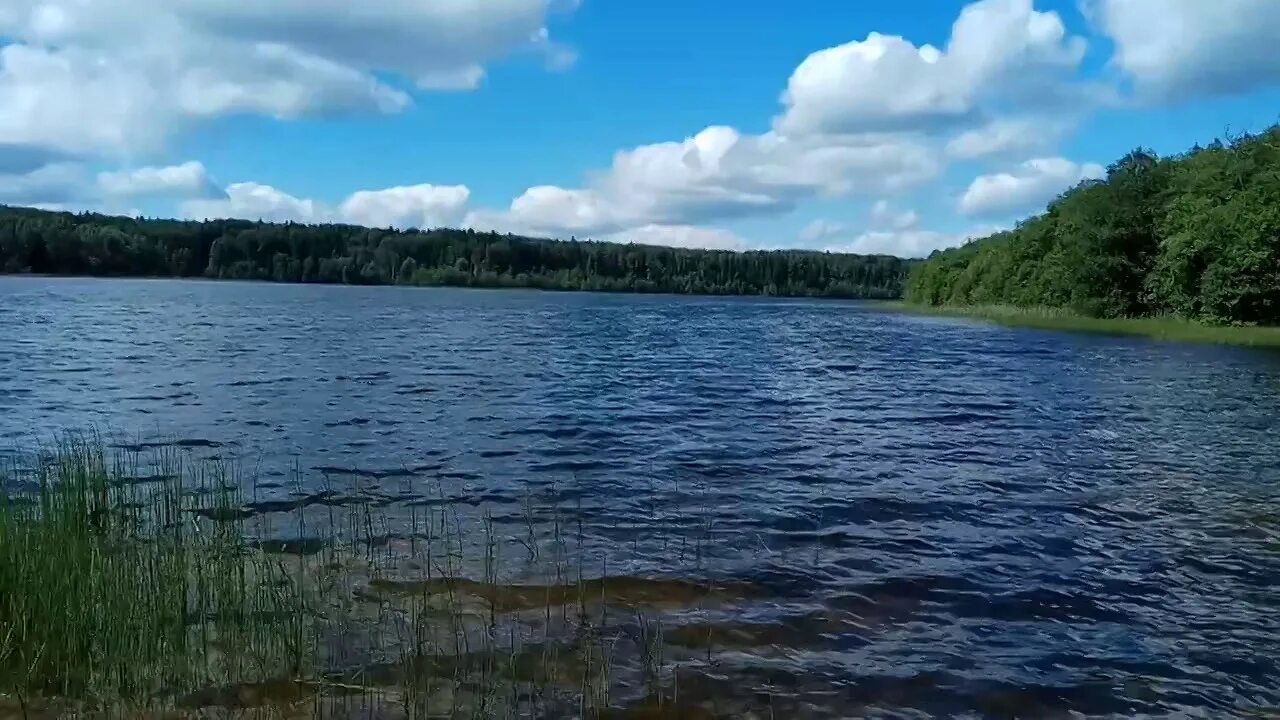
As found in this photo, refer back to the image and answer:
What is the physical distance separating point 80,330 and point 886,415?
48.4 metres

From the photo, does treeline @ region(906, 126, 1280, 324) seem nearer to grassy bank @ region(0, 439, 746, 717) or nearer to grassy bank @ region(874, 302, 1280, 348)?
grassy bank @ region(874, 302, 1280, 348)

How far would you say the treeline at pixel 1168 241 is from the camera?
203 ft

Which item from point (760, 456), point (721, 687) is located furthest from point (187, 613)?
point (760, 456)

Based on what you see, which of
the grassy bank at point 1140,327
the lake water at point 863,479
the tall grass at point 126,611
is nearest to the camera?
the tall grass at point 126,611

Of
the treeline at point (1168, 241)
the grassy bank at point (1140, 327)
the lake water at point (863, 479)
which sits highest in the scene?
the treeline at point (1168, 241)

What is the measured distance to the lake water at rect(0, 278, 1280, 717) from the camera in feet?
32.4

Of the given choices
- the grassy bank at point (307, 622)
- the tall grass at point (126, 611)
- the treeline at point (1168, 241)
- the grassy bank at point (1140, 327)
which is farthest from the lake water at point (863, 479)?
the treeline at point (1168, 241)

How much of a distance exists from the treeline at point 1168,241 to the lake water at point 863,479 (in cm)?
1915

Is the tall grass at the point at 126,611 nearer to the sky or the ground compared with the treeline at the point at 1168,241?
nearer to the ground

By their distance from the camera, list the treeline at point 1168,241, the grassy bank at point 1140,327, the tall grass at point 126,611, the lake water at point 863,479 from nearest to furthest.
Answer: the tall grass at point 126,611
the lake water at point 863,479
the grassy bank at point 1140,327
the treeline at point 1168,241

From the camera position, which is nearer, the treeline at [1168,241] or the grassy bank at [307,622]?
the grassy bank at [307,622]

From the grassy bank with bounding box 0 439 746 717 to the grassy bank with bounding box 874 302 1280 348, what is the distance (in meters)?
56.8

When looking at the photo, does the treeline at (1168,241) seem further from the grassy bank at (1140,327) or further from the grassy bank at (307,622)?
the grassy bank at (307,622)

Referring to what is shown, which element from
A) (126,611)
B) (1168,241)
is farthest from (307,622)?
(1168,241)
